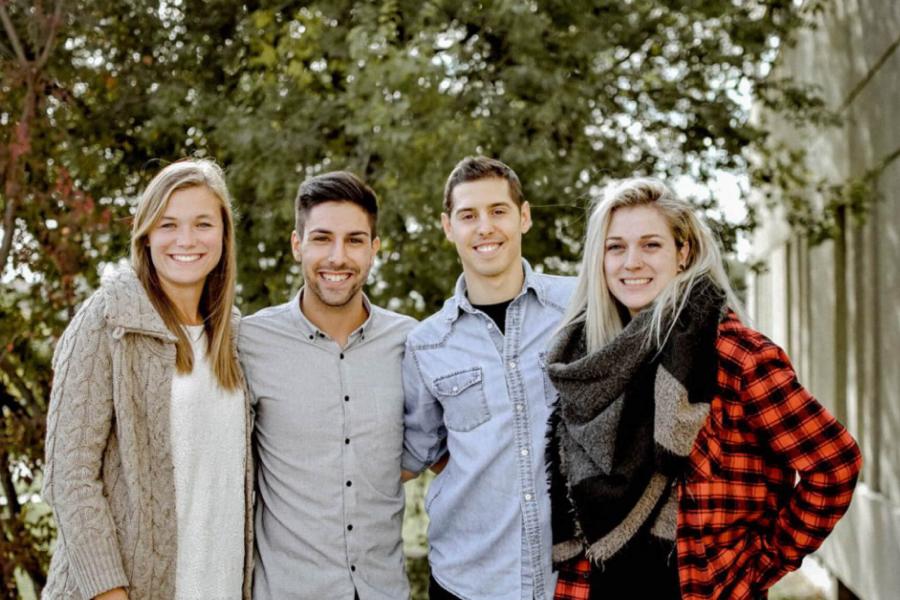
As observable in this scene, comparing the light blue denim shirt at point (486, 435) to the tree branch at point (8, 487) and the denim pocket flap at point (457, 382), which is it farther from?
the tree branch at point (8, 487)

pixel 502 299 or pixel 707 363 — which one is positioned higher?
pixel 502 299

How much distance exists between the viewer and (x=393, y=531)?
12.1 ft

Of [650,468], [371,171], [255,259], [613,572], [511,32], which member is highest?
[511,32]

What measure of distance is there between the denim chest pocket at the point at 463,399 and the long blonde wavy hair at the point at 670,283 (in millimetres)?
402

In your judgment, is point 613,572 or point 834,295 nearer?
point 613,572

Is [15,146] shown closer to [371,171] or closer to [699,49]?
[371,171]

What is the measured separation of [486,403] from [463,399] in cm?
9

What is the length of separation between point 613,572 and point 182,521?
136 cm

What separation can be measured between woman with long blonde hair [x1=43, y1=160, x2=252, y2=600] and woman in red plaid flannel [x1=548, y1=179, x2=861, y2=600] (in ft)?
3.60

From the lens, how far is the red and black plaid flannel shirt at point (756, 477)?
286cm

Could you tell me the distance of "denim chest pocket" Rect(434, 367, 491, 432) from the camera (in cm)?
356

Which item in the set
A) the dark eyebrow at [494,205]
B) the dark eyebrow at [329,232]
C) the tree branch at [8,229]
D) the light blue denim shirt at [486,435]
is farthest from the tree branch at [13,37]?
the light blue denim shirt at [486,435]

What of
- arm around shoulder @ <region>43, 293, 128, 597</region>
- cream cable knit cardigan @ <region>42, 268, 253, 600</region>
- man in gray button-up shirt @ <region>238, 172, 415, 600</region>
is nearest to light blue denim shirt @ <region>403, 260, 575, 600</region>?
man in gray button-up shirt @ <region>238, 172, 415, 600</region>

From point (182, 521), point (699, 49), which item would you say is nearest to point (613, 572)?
point (182, 521)
